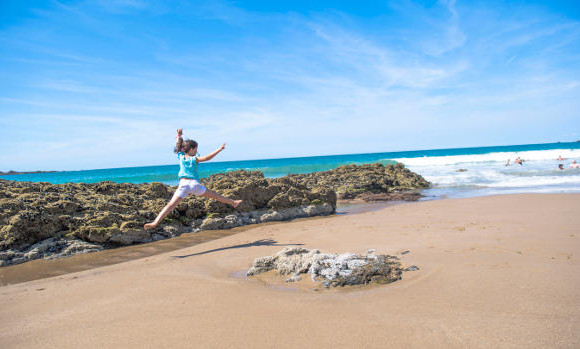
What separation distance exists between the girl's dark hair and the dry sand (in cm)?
186

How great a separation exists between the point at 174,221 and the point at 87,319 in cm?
508

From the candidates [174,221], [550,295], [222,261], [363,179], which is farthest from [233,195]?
[363,179]

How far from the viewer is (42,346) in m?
2.65

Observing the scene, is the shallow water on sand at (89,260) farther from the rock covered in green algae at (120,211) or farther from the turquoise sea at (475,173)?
the turquoise sea at (475,173)

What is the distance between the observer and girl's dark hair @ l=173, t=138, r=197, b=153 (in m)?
5.79

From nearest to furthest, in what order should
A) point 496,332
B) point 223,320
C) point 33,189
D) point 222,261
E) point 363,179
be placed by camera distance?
point 496,332 < point 223,320 < point 222,261 < point 33,189 < point 363,179

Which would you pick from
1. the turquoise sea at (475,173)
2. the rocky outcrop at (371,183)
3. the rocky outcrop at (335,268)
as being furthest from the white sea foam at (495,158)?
the rocky outcrop at (335,268)

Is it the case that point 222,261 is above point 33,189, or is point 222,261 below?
below

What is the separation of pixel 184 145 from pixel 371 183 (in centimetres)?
1353

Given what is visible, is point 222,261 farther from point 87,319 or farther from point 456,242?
point 456,242

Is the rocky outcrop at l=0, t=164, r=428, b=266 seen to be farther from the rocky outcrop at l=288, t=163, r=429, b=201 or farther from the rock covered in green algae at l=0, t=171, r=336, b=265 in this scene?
the rocky outcrop at l=288, t=163, r=429, b=201

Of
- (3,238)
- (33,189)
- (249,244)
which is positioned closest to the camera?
(3,238)

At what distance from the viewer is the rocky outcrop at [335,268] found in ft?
12.3

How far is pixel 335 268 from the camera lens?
387 cm
